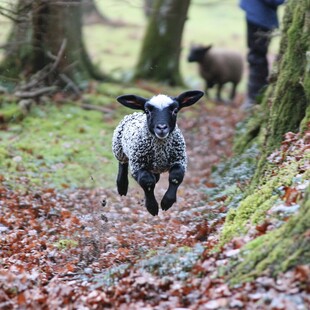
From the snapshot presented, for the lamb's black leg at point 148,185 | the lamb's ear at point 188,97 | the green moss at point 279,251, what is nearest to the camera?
the green moss at point 279,251

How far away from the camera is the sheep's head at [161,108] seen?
859 centimetres

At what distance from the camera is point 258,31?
15688mm

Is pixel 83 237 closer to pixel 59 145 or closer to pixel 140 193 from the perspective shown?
pixel 140 193

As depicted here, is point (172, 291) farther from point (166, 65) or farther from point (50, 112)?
point (166, 65)

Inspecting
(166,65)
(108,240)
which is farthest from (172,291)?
(166,65)

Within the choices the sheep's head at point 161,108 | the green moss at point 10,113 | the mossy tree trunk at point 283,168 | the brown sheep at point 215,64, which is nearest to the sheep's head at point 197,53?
the brown sheep at point 215,64

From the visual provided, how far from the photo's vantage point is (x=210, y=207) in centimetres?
960

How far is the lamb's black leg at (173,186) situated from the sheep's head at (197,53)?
13.9m

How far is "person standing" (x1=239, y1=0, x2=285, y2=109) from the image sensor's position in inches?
625

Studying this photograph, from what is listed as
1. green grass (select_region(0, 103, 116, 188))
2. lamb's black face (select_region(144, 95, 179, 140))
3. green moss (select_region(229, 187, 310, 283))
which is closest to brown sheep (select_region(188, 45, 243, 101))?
green grass (select_region(0, 103, 116, 188))

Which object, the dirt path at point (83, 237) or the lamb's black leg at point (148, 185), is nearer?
the dirt path at point (83, 237)

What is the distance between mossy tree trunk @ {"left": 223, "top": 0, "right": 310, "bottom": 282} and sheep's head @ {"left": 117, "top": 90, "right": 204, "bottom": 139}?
136cm

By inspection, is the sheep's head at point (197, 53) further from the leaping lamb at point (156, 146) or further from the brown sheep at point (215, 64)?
the leaping lamb at point (156, 146)

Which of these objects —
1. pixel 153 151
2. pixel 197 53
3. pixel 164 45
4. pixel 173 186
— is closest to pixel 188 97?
pixel 153 151
